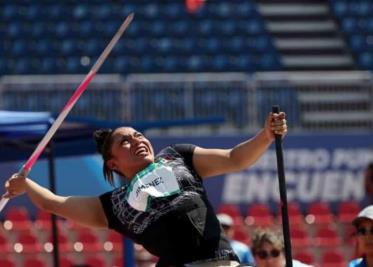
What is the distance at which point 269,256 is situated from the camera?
7.49 metres

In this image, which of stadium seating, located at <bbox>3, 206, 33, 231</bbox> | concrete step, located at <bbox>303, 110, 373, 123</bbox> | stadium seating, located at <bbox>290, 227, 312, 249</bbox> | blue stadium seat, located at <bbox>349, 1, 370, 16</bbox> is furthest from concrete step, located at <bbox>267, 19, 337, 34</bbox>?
→ stadium seating, located at <bbox>3, 206, 33, 231</bbox>

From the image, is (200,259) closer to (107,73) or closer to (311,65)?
(107,73)

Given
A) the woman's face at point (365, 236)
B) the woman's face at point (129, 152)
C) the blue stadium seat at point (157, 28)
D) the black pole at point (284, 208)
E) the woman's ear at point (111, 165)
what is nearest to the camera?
the black pole at point (284, 208)

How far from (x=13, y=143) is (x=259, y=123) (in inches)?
239

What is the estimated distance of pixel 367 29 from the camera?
18906 millimetres

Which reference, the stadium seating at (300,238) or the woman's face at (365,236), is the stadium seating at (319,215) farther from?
the woman's face at (365,236)

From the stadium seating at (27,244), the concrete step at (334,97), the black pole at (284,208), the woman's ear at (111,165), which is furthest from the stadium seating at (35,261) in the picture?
the black pole at (284,208)

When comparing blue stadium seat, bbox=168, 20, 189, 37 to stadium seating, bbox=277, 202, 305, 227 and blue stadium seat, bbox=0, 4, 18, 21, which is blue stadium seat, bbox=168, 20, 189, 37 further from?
stadium seating, bbox=277, 202, 305, 227

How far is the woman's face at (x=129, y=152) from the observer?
554 centimetres

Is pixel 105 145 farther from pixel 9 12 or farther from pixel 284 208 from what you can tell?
pixel 9 12

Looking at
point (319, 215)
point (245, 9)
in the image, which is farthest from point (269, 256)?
point (245, 9)

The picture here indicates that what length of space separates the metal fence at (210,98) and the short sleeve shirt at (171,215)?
8700 millimetres

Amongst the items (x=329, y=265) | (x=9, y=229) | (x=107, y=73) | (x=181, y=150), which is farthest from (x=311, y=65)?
(x=181, y=150)

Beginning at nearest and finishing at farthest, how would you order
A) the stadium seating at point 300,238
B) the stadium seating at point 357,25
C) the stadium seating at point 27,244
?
1. the stadium seating at point 27,244
2. the stadium seating at point 300,238
3. the stadium seating at point 357,25
